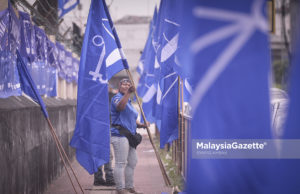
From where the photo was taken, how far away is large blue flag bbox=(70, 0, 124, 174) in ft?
20.6

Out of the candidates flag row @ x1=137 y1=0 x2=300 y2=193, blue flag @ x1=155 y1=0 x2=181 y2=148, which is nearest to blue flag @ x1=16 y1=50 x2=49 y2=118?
blue flag @ x1=155 y1=0 x2=181 y2=148

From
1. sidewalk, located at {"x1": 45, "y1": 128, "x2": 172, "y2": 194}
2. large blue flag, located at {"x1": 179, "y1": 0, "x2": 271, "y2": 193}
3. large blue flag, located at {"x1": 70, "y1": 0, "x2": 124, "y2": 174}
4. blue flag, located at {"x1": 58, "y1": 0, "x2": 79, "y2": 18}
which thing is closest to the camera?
large blue flag, located at {"x1": 179, "y1": 0, "x2": 271, "y2": 193}

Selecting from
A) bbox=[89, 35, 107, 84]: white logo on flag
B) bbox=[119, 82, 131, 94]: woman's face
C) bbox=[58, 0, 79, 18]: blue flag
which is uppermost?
bbox=[58, 0, 79, 18]: blue flag

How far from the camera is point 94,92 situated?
635cm

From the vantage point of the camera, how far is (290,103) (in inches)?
161

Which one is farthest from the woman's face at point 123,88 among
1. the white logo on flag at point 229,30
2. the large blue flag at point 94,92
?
the white logo on flag at point 229,30

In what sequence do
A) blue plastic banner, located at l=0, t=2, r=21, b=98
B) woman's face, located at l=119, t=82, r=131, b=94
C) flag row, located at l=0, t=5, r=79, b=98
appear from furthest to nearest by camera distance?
woman's face, located at l=119, t=82, r=131, b=94, flag row, located at l=0, t=5, r=79, b=98, blue plastic banner, located at l=0, t=2, r=21, b=98

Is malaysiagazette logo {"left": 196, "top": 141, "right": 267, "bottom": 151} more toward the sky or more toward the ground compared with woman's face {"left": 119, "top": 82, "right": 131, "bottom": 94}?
more toward the ground

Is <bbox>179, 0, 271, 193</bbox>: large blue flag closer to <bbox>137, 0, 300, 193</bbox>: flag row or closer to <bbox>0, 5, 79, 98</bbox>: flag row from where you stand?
<bbox>137, 0, 300, 193</bbox>: flag row

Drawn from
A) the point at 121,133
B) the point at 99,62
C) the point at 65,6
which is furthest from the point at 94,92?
the point at 65,6

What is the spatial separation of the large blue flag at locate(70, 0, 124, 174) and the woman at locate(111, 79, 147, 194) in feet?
0.60

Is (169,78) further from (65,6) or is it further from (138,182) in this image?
(65,6)

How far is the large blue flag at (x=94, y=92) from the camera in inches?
247

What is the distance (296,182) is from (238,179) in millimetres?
576
